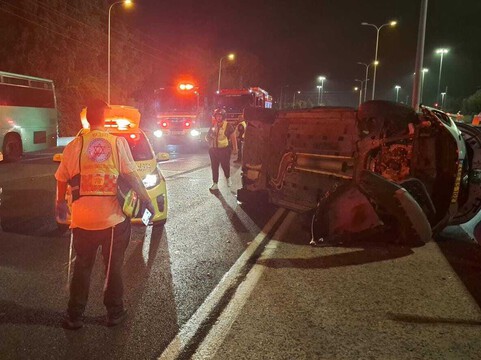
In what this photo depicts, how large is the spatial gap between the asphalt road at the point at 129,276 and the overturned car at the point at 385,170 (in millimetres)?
1283

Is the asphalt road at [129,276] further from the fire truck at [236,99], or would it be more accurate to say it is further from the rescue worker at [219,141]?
the fire truck at [236,99]

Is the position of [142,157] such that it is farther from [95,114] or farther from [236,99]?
[236,99]

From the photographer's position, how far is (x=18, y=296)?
4.41m

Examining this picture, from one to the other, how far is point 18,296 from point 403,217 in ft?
13.4

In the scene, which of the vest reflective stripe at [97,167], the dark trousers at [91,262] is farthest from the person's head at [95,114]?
the dark trousers at [91,262]

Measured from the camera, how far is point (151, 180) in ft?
22.0

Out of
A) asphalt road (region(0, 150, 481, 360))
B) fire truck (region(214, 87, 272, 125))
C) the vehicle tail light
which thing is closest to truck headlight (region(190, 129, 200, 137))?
the vehicle tail light

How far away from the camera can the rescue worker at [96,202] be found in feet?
11.9

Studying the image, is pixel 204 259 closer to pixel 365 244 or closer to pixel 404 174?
pixel 365 244

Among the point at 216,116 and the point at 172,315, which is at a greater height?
the point at 216,116

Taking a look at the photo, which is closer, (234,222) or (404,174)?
(404,174)

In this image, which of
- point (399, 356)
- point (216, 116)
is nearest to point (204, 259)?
point (399, 356)

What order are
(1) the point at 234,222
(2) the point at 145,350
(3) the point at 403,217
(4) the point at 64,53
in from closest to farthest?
(2) the point at 145,350
(3) the point at 403,217
(1) the point at 234,222
(4) the point at 64,53

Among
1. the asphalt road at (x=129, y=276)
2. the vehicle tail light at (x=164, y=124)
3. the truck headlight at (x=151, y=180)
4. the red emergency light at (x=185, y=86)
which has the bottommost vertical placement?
the asphalt road at (x=129, y=276)
